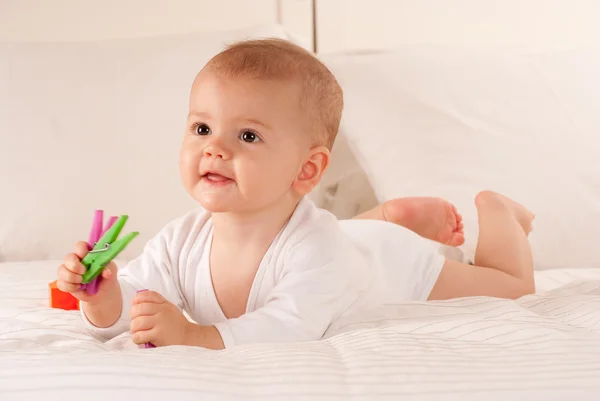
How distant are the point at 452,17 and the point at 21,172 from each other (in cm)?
132

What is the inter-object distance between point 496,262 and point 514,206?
6.3 inches

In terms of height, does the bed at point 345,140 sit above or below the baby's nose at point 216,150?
below

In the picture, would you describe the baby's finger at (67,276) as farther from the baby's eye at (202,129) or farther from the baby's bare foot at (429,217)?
the baby's bare foot at (429,217)

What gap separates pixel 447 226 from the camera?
1598 millimetres

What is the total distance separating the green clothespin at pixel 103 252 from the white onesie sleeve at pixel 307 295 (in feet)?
0.55

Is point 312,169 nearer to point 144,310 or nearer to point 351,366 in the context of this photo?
point 144,310

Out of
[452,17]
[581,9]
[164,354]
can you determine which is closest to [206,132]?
[164,354]

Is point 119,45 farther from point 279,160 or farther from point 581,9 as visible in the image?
point 581,9

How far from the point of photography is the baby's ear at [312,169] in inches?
46.6

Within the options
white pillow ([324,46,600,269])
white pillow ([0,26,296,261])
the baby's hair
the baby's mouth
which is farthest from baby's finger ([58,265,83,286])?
white pillow ([324,46,600,269])

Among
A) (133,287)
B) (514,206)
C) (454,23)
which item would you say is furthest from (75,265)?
(454,23)

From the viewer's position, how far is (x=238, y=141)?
3.65 feet

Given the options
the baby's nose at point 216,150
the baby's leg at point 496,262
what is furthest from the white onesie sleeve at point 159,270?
the baby's leg at point 496,262

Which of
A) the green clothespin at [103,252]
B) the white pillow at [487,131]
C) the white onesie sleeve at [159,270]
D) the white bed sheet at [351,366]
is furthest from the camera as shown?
the white pillow at [487,131]
